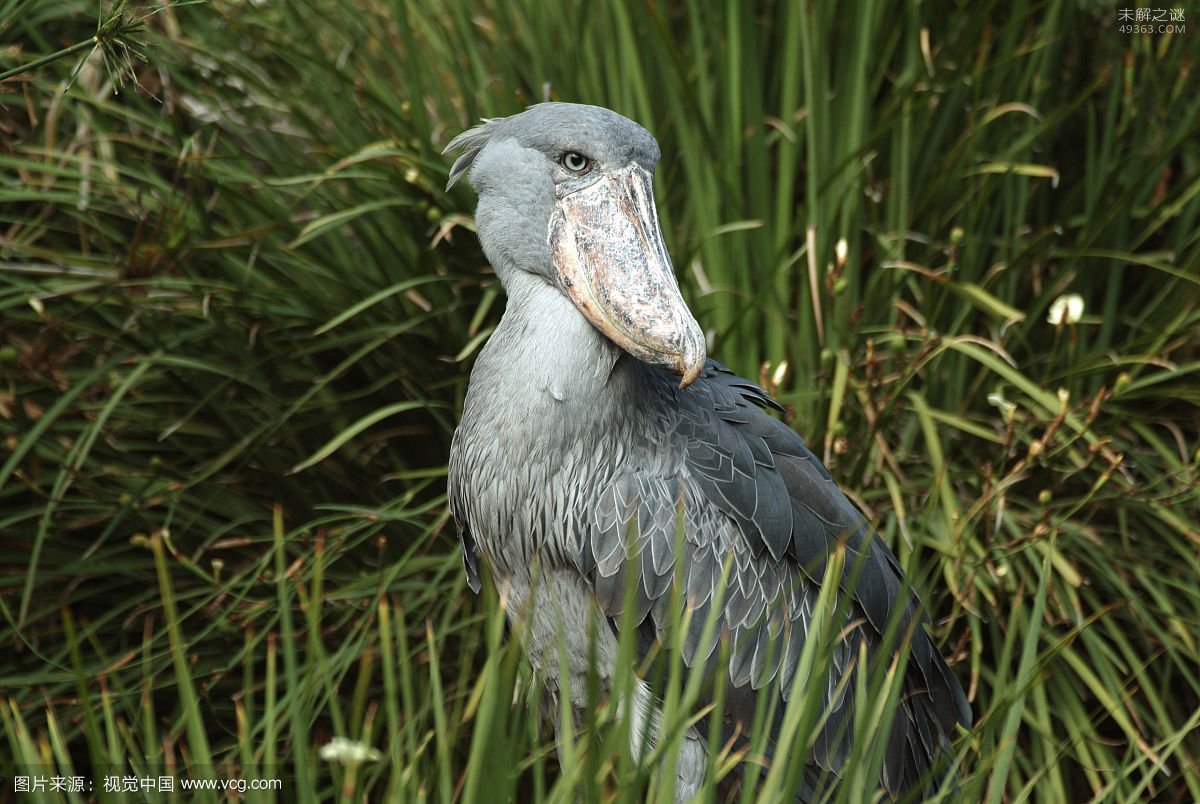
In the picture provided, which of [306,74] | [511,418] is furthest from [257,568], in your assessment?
[306,74]

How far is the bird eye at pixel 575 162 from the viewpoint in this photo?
2.22m

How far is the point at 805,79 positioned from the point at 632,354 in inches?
53.4

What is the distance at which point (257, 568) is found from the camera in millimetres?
2836

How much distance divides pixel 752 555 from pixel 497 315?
3.77 ft

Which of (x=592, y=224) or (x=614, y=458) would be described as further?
(x=614, y=458)

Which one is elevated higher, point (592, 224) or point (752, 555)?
point (592, 224)

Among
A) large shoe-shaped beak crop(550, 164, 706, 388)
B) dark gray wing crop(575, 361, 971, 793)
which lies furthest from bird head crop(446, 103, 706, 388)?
dark gray wing crop(575, 361, 971, 793)

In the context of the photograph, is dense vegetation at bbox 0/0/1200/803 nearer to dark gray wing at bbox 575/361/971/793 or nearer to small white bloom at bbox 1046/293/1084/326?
small white bloom at bbox 1046/293/1084/326

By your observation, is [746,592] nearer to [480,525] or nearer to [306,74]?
[480,525]

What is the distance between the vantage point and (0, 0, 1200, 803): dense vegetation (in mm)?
2936

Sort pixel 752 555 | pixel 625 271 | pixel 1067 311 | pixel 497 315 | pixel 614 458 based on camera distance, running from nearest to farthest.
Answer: pixel 625 271 < pixel 614 458 < pixel 752 555 < pixel 1067 311 < pixel 497 315

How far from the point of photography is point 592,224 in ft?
7.18

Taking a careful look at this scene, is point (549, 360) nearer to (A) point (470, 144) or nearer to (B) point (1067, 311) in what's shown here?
(A) point (470, 144)

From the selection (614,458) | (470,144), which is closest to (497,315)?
(470,144)
